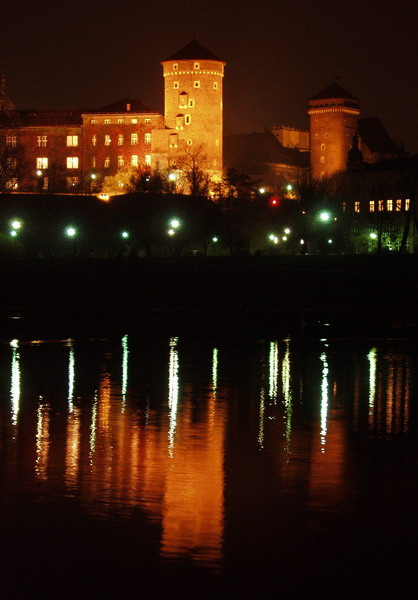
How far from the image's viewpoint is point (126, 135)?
386 feet

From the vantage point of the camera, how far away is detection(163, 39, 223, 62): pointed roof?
123m

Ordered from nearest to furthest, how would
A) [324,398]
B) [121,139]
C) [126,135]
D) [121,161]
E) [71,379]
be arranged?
1. [324,398]
2. [71,379]
3. [121,161]
4. [121,139]
5. [126,135]

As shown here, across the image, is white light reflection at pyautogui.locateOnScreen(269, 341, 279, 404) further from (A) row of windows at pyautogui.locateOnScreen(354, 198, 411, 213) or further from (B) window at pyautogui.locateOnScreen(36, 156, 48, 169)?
(B) window at pyautogui.locateOnScreen(36, 156, 48, 169)

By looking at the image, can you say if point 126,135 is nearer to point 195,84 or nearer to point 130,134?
point 130,134

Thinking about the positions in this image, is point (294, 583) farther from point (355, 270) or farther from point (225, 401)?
point (355, 270)

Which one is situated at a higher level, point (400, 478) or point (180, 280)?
point (180, 280)

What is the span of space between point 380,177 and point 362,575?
88241 mm

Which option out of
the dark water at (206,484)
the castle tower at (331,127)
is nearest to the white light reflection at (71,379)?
the dark water at (206,484)

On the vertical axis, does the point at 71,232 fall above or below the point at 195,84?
below

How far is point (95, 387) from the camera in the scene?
1970 cm

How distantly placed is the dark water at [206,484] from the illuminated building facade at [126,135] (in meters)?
95.6

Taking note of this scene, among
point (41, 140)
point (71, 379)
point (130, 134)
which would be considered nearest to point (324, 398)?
point (71, 379)

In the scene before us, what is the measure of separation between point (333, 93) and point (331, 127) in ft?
17.8

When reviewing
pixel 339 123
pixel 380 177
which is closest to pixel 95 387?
pixel 380 177
